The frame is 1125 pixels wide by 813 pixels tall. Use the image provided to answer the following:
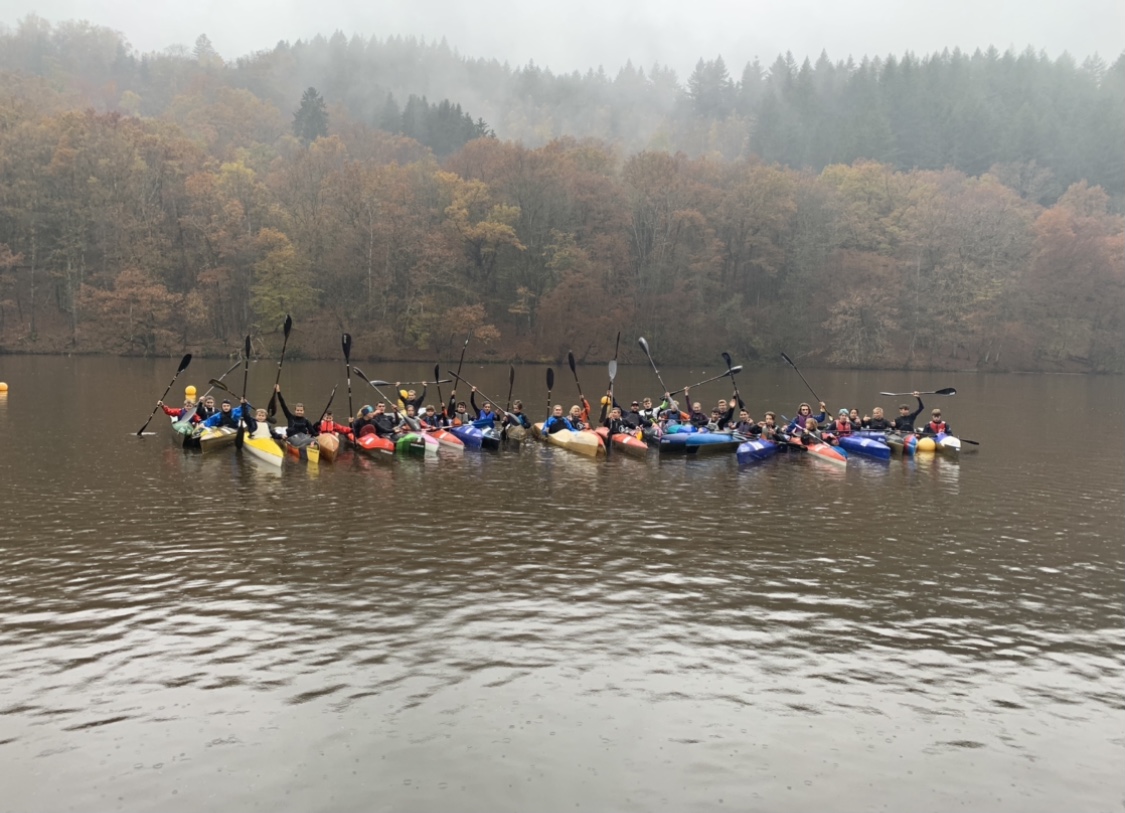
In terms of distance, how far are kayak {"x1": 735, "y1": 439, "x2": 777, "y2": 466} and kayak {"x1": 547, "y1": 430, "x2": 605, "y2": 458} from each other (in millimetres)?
3916

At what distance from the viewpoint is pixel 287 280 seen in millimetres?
70875

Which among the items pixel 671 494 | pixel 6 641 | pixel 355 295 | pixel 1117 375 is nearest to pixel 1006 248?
pixel 1117 375

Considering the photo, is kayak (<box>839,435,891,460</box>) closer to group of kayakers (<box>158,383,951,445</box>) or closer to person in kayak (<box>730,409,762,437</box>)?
group of kayakers (<box>158,383,951,445</box>)

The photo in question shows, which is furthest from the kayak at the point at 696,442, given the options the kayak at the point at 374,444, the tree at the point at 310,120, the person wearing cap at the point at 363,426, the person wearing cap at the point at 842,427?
the tree at the point at 310,120

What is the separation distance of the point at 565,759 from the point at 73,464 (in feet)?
57.1

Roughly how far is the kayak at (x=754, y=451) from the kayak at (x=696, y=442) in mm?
632

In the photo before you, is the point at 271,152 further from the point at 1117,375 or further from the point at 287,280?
the point at 1117,375

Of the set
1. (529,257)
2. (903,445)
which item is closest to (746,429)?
(903,445)

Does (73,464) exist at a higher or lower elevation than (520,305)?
lower

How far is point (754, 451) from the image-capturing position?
82.1 ft

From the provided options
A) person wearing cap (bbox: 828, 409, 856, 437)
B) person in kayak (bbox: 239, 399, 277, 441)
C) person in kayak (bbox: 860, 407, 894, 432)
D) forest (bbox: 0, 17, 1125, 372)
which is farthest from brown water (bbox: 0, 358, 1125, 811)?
forest (bbox: 0, 17, 1125, 372)

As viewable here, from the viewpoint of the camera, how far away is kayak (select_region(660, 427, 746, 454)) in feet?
84.5

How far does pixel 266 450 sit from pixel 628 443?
1011 cm

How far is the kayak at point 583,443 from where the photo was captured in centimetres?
2519
